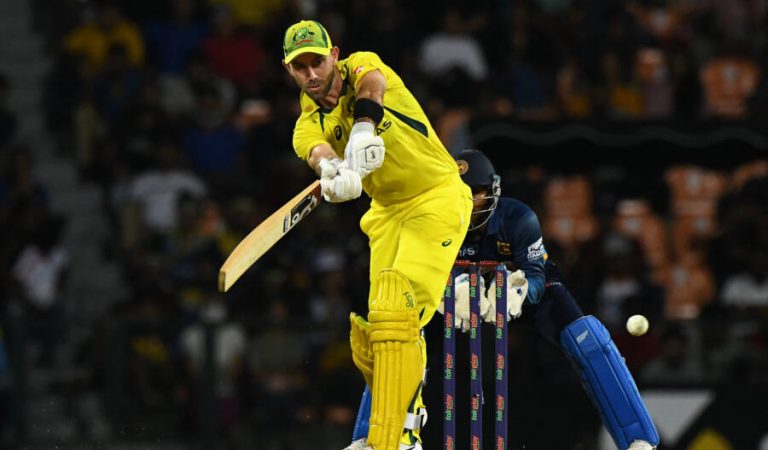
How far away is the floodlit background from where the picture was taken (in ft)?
37.9

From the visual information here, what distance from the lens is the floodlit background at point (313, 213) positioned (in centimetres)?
1154

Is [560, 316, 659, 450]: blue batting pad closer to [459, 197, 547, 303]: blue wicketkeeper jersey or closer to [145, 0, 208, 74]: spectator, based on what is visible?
[459, 197, 547, 303]: blue wicketkeeper jersey

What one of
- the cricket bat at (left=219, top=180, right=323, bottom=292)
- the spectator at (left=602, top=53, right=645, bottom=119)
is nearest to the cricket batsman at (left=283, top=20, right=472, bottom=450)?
the cricket bat at (left=219, top=180, right=323, bottom=292)

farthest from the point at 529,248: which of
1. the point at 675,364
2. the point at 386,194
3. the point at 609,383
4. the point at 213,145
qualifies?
the point at 213,145

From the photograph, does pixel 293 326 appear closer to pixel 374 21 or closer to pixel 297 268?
pixel 297 268

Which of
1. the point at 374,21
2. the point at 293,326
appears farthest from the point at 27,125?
the point at 293,326

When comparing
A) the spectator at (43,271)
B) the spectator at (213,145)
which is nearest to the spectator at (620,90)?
the spectator at (213,145)

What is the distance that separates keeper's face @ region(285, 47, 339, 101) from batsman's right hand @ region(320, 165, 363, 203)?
514 mm

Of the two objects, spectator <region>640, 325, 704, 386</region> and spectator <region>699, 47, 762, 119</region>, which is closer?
spectator <region>640, 325, 704, 386</region>

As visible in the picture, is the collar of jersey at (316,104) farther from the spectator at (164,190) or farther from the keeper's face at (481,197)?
the spectator at (164,190)

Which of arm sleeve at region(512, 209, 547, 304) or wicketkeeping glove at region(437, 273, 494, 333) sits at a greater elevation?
arm sleeve at region(512, 209, 547, 304)

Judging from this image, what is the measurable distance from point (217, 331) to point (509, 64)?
4.51 m

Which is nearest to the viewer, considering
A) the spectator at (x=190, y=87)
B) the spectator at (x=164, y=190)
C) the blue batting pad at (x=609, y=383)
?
the blue batting pad at (x=609, y=383)

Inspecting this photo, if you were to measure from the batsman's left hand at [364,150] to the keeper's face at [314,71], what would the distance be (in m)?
0.41
